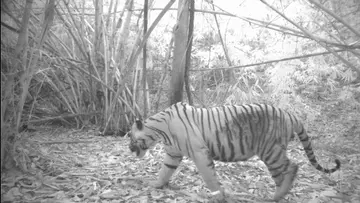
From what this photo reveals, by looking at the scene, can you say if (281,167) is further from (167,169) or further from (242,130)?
(167,169)

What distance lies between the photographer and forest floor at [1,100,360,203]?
271 cm

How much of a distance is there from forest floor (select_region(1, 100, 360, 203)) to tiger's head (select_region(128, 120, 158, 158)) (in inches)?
14.4

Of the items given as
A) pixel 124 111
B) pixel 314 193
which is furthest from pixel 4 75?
pixel 314 193

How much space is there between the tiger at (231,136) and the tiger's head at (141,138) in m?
0.15

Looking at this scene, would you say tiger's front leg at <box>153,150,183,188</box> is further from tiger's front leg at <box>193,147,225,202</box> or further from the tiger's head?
tiger's front leg at <box>193,147,225,202</box>

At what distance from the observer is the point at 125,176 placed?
330 centimetres

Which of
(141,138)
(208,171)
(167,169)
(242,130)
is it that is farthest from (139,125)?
(242,130)

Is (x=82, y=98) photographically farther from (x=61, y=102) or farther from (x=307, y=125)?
(x=307, y=125)

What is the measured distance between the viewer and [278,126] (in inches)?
114

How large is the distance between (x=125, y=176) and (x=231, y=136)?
4.11 ft

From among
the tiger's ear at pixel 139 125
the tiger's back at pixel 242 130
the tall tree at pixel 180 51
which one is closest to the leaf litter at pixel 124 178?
the tiger's back at pixel 242 130

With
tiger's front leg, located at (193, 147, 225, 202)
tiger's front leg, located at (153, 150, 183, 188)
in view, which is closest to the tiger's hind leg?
tiger's front leg, located at (193, 147, 225, 202)

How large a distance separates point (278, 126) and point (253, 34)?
412 cm

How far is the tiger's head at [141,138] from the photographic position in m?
3.08
